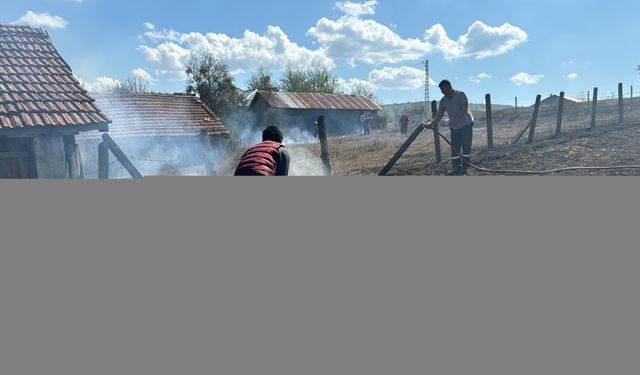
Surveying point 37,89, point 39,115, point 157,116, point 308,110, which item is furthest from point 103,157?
point 308,110

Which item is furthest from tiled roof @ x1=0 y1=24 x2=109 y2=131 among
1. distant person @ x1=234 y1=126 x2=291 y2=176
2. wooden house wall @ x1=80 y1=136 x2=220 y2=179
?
wooden house wall @ x1=80 y1=136 x2=220 y2=179

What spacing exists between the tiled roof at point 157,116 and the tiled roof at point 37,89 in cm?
611

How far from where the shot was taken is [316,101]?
107ft

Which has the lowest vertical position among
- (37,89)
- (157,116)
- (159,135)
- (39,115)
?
(159,135)

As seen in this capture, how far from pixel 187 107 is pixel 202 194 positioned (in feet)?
64.2

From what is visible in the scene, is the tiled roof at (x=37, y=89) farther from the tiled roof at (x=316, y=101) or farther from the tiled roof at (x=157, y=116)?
the tiled roof at (x=316, y=101)

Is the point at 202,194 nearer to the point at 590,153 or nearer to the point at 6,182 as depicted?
the point at 6,182

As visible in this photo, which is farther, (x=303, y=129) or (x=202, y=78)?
(x=303, y=129)

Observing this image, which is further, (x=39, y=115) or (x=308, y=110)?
(x=308, y=110)

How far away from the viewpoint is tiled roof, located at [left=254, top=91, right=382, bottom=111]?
99.9 ft

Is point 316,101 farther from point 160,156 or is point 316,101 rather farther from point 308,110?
point 160,156

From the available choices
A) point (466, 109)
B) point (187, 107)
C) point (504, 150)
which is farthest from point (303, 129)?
point (466, 109)

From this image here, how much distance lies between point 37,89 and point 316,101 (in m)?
26.6

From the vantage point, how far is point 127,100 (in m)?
18.2
